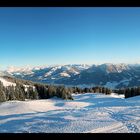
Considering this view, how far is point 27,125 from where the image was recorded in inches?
174

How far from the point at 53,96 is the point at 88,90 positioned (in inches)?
447

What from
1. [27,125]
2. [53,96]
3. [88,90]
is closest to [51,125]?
[27,125]
